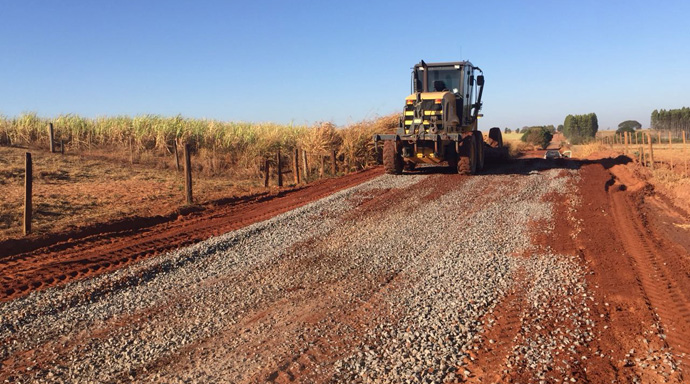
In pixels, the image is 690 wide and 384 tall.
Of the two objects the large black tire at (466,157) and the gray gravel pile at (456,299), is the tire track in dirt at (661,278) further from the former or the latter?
the large black tire at (466,157)

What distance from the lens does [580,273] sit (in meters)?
6.91

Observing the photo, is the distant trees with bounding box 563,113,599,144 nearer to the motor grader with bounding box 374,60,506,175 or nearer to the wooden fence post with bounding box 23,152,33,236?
the motor grader with bounding box 374,60,506,175

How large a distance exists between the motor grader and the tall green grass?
6173mm

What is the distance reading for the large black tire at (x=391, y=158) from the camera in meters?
16.7

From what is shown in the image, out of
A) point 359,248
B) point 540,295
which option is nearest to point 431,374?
point 540,295

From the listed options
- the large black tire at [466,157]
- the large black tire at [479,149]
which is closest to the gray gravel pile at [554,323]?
the large black tire at [466,157]

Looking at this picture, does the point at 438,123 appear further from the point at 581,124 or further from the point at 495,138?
the point at 581,124

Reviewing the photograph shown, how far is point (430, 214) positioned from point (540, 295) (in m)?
4.88

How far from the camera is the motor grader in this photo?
15.9 m

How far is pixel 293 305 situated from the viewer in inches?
233

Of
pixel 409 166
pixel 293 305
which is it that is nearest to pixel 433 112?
pixel 409 166

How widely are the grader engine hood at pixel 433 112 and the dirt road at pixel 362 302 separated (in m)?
5.61

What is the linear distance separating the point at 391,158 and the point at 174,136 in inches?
525

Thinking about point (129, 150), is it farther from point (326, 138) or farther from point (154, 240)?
point (154, 240)
